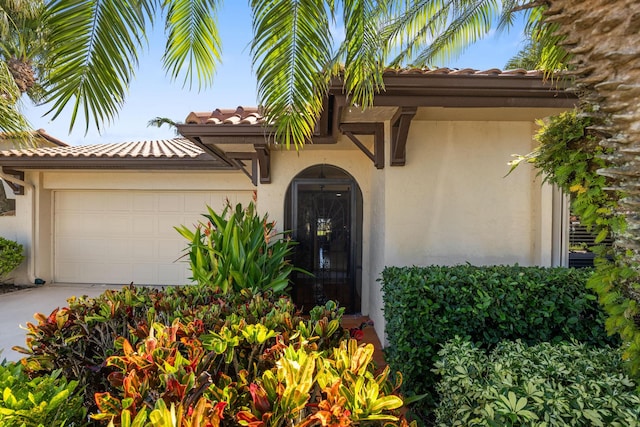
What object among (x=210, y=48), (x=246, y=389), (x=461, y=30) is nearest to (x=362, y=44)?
(x=210, y=48)

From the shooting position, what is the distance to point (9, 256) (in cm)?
863

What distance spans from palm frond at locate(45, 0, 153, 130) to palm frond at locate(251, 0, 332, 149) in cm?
95

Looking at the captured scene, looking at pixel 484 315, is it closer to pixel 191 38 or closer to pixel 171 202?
pixel 191 38

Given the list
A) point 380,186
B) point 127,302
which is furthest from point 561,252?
point 127,302

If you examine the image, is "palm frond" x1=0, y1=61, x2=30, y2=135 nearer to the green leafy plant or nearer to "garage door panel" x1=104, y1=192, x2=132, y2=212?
"garage door panel" x1=104, y1=192, x2=132, y2=212

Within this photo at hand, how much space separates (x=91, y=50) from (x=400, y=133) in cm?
359

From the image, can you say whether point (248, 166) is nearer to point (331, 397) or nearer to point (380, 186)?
point (380, 186)

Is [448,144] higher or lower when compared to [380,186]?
higher

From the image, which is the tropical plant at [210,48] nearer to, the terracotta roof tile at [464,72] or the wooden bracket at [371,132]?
the terracotta roof tile at [464,72]

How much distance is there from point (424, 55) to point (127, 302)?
5.23 meters

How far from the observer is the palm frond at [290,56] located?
9.23ft

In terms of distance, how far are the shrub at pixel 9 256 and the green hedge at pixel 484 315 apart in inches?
412

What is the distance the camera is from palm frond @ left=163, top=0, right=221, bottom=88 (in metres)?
3.07

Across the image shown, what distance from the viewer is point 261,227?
508 centimetres
